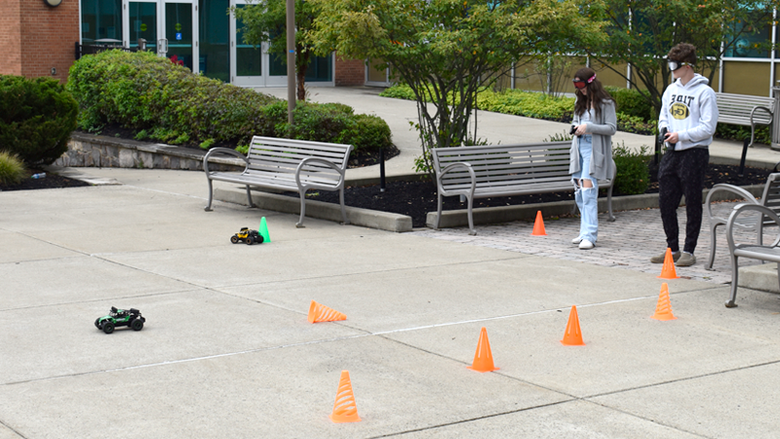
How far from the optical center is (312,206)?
442 inches

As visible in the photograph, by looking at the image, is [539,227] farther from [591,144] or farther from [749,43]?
[749,43]

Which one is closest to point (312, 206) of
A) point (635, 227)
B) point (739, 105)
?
point (635, 227)

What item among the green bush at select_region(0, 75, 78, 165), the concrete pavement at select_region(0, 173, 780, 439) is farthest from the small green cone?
the green bush at select_region(0, 75, 78, 165)

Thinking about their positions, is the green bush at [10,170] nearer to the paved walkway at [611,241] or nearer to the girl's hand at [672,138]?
the paved walkway at [611,241]

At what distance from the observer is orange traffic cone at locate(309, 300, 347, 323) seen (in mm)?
6273

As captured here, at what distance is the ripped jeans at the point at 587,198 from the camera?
9180 millimetres

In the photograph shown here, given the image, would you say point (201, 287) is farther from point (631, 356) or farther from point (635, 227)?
point (635, 227)

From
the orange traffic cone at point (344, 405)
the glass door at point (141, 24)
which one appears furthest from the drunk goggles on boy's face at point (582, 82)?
the glass door at point (141, 24)

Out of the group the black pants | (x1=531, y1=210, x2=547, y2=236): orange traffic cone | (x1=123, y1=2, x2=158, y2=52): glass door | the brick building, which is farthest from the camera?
(x1=123, y1=2, x2=158, y2=52): glass door

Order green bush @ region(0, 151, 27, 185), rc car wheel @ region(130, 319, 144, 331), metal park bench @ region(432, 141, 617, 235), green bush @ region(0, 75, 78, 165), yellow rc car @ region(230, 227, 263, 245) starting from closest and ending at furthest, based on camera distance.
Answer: rc car wheel @ region(130, 319, 144, 331)
yellow rc car @ region(230, 227, 263, 245)
metal park bench @ region(432, 141, 617, 235)
green bush @ region(0, 151, 27, 185)
green bush @ region(0, 75, 78, 165)

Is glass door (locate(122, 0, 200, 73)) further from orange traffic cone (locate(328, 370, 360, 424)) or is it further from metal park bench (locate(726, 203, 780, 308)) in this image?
orange traffic cone (locate(328, 370, 360, 424))

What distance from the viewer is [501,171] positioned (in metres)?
10.9

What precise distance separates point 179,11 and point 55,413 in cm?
2450

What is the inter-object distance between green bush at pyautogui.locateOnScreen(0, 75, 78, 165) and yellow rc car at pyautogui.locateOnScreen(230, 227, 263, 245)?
22.3ft
